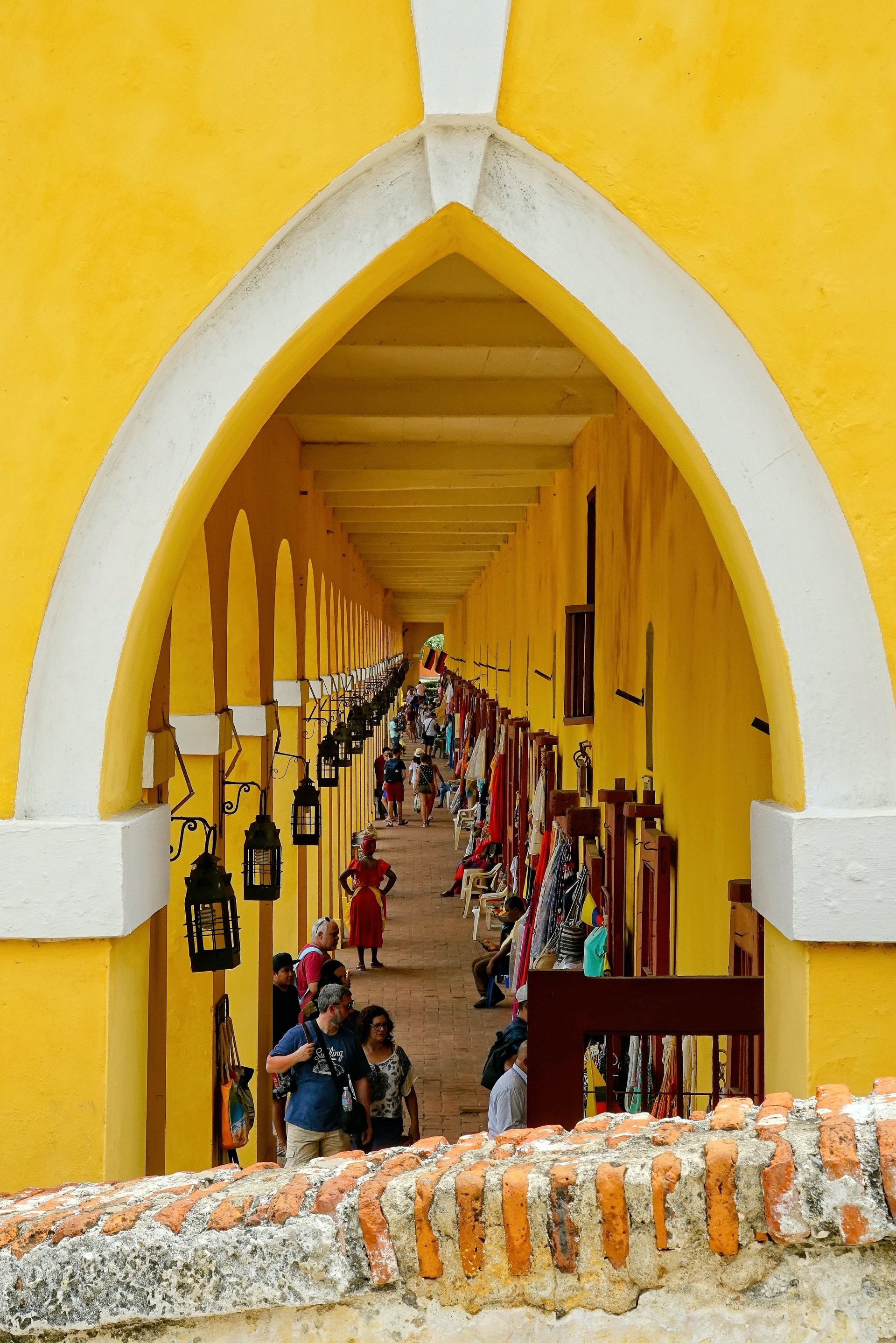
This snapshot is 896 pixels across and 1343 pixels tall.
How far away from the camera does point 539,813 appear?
10.6 m

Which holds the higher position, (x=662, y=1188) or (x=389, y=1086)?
(x=662, y=1188)

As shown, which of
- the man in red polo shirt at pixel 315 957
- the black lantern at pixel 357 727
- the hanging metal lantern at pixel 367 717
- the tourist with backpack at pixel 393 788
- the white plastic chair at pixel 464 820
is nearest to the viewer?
the man in red polo shirt at pixel 315 957

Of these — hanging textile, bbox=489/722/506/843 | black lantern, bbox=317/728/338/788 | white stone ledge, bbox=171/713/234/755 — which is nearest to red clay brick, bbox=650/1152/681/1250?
white stone ledge, bbox=171/713/234/755

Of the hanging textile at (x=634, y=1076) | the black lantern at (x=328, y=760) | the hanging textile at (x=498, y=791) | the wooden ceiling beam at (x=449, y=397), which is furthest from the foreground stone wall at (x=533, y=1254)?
the hanging textile at (x=498, y=791)

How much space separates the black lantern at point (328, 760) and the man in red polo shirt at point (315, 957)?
4.62 feet

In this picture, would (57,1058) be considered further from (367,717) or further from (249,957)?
(367,717)

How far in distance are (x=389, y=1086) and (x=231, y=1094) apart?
1195 mm

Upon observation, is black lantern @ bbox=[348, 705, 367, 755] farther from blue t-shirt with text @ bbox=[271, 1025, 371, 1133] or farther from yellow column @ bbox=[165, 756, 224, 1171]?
yellow column @ bbox=[165, 756, 224, 1171]

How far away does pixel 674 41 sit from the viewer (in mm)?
2947

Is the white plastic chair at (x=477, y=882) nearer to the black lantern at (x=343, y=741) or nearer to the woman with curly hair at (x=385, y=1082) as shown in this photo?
the black lantern at (x=343, y=741)

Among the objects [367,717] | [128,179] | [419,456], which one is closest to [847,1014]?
[128,179]

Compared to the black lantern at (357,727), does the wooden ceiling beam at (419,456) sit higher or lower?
higher

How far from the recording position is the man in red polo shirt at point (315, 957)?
9.24 metres

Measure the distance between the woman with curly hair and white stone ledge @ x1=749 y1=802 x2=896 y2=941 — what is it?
4.61 metres
